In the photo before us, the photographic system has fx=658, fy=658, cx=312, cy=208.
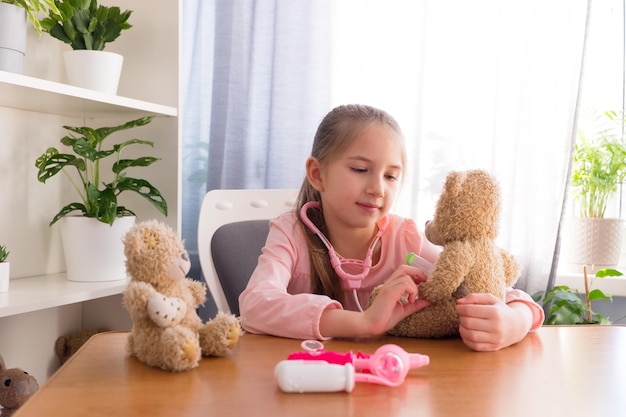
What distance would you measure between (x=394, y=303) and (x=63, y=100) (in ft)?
3.99

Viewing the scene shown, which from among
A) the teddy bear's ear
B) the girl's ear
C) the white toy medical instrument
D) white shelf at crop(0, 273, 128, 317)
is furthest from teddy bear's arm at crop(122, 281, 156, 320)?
white shelf at crop(0, 273, 128, 317)

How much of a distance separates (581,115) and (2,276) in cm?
188

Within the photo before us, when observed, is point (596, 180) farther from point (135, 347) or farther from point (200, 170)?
point (135, 347)

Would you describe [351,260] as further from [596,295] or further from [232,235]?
[596,295]

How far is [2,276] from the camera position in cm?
164

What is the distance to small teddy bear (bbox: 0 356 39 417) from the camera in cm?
157

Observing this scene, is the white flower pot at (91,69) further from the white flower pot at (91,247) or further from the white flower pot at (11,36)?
the white flower pot at (91,247)

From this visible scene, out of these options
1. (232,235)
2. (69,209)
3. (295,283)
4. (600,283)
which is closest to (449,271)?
(295,283)

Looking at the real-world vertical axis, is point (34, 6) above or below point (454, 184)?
above

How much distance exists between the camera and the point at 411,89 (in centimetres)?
224

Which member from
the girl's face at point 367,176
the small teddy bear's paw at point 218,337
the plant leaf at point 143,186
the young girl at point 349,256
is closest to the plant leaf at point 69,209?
the plant leaf at point 143,186

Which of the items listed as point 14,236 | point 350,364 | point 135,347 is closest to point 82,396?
point 135,347

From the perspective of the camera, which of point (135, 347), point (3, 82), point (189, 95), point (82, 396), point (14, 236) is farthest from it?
point (189, 95)

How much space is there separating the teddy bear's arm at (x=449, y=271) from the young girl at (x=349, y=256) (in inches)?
0.9
